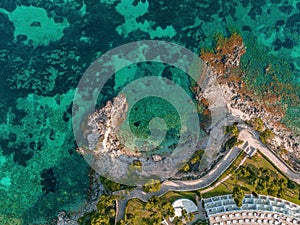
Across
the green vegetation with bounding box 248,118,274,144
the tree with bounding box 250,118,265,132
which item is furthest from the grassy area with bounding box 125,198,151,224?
the tree with bounding box 250,118,265,132

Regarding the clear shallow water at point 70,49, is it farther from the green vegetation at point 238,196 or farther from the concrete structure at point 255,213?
the green vegetation at point 238,196

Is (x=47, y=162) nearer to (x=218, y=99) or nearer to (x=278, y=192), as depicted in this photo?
(x=218, y=99)

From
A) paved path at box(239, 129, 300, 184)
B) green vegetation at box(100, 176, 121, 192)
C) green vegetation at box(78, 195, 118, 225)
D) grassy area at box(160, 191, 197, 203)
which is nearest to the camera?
green vegetation at box(78, 195, 118, 225)

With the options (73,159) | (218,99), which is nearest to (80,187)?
(73,159)

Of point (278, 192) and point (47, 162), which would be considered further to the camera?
point (47, 162)

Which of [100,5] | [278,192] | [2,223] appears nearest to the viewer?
[278,192]

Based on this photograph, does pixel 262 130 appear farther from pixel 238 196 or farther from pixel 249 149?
pixel 238 196

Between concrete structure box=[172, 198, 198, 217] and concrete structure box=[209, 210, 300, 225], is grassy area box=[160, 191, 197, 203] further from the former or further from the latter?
concrete structure box=[209, 210, 300, 225]

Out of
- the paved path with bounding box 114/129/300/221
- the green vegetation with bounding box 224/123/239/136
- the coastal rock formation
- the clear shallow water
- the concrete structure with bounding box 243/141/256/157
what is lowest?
the paved path with bounding box 114/129/300/221
